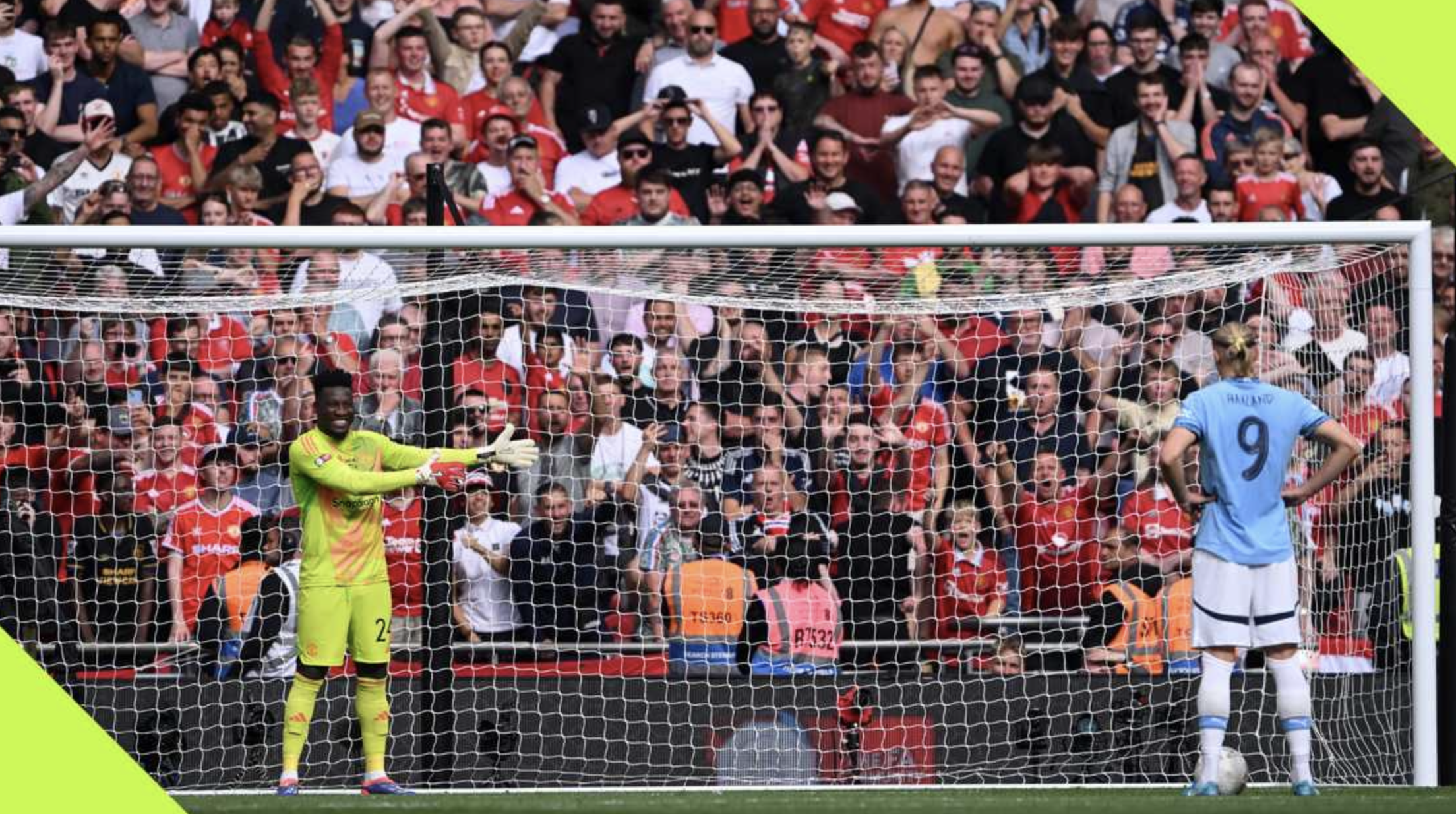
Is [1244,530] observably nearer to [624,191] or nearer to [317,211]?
[624,191]

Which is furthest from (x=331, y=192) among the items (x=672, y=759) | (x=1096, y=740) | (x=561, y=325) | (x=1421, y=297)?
(x=1421, y=297)

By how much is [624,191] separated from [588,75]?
90 cm

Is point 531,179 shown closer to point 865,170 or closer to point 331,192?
point 331,192

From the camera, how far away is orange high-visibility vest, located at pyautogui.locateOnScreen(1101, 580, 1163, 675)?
8273 mm

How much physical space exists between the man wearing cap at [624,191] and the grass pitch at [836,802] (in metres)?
4.43

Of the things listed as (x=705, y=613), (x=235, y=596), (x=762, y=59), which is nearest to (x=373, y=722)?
(x=235, y=596)

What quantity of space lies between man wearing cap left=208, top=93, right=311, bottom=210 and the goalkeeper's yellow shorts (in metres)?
3.92

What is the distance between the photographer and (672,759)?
8.15 metres

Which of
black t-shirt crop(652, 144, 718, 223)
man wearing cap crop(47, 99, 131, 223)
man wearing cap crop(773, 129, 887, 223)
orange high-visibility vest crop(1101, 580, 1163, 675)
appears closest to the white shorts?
orange high-visibility vest crop(1101, 580, 1163, 675)

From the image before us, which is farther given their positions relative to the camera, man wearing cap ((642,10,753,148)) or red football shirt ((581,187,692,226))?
man wearing cap ((642,10,753,148))

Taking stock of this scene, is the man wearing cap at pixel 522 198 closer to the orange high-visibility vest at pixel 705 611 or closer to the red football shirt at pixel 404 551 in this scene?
the red football shirt at pixel 404 551

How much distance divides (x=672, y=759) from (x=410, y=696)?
1267mm

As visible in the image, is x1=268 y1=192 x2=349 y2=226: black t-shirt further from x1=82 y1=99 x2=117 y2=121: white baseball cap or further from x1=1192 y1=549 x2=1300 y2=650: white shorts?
x1=1192 y1=549 x2=1300 y2=650: white shorts

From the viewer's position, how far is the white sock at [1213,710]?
22.0 ft
